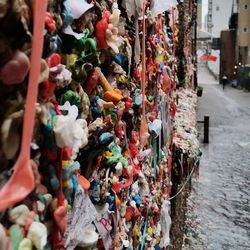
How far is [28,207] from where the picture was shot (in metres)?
0.73

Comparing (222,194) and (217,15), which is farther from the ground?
(222,194)

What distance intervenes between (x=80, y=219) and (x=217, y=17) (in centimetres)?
4624

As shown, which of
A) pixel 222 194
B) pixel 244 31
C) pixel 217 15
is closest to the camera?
pixel 222 194

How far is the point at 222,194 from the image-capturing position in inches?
313

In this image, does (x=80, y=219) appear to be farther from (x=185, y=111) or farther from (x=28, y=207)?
(x=185, y=111)

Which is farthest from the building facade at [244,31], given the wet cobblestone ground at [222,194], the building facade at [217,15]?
the building facade at [217,15]

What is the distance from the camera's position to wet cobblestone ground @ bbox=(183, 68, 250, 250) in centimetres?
612

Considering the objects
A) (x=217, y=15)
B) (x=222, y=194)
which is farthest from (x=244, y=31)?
(x=222, y=194)

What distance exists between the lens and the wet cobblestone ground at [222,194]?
6125 mm

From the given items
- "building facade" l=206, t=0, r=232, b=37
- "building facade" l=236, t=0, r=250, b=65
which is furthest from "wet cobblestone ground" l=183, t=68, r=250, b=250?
"building facade" l=206, t=0, r=232, b=37

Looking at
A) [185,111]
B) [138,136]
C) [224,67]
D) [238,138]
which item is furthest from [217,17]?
[138,136]

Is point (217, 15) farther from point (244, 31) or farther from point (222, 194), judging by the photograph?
point (222, 194)

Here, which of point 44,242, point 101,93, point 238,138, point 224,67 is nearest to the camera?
point 44,242

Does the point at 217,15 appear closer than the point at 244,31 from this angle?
No
